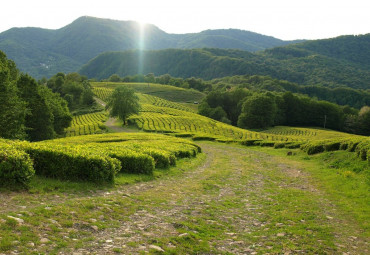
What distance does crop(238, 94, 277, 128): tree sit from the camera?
11431 cm

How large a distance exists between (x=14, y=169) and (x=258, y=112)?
112m

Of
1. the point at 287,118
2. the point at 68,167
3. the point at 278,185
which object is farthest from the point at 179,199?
the point at 287,118

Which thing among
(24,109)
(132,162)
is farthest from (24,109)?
(132,162)

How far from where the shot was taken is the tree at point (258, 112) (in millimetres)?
114312

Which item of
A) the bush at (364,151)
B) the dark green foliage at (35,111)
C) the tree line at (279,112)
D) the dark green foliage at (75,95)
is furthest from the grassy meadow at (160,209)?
the dark green foliage at (75,95)

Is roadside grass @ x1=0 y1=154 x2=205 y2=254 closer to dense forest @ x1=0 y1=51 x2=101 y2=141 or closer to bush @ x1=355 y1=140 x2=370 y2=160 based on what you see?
bush @ x1=355 y1=140 x2=370 y2=160

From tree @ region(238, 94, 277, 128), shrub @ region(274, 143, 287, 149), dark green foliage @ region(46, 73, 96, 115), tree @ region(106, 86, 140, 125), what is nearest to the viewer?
shrub @ region(274, 143, 287, 149)

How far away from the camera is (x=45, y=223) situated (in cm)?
761

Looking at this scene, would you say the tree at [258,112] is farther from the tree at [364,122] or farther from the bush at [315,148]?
the bush at [315,148]

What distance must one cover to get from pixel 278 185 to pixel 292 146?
2581 centimetres

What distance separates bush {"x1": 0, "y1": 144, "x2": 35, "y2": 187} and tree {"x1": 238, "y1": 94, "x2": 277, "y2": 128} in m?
110

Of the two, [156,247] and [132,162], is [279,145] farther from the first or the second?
[156,247]

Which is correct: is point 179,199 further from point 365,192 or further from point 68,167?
point 365,192

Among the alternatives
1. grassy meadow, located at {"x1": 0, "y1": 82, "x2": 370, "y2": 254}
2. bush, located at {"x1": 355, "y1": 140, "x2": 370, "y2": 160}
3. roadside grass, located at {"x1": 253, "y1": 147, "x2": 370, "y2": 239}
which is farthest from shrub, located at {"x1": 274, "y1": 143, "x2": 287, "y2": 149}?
grassy meadow, located at {"x1": 0, "y1": 82, "x2": 370, "y2": 254}
